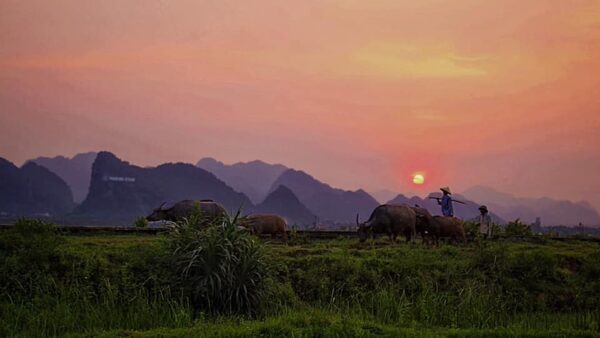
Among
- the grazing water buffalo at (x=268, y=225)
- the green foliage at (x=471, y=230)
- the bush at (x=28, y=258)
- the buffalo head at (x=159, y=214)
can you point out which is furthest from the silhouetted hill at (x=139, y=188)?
the bush at (x=28, y=258)

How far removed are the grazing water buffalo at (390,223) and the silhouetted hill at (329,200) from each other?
82.7 m

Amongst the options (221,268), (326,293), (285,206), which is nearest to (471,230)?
(326,293)

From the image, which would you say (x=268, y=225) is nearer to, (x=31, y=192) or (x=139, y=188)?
(x=139, y=188)

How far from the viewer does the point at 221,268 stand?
12164mm

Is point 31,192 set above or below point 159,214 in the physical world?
above

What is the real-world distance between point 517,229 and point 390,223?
199 inches

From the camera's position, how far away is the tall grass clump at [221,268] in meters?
12.1

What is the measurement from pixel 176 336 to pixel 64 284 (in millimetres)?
3960

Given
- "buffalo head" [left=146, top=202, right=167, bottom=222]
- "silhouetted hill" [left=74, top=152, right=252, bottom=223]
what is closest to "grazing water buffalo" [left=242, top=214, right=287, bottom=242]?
"buffalo head" [left=146, top=202, right=167, bottom=222]

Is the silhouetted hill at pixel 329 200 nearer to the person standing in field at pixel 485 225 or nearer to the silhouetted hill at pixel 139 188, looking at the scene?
the silhouetted hill at pixel 139 188

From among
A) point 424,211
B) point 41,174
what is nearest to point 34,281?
point 424,211

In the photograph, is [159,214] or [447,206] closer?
[447,206]

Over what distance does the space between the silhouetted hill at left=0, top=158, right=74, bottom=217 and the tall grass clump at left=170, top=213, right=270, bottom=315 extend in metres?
87.7

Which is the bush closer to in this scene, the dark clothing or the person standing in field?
the dark clothing
